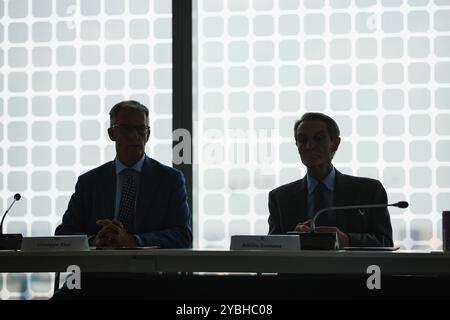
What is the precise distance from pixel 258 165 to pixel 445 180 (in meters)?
1.06

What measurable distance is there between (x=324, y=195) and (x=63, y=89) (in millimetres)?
1926

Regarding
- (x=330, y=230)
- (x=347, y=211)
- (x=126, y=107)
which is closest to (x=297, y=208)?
(x=347, y=211)

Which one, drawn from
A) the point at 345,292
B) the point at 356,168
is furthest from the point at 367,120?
the point at 345,292

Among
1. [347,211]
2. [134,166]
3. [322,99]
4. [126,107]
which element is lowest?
[347,211]

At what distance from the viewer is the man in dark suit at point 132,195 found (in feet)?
11.4

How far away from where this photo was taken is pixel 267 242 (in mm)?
2686

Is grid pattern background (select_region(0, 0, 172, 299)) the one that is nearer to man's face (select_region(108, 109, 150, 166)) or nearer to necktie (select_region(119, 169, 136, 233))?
man's face (select_region(108, 109, 150, 166))

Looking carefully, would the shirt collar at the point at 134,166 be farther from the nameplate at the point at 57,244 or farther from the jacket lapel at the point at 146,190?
the nameplate at the point at 57,244

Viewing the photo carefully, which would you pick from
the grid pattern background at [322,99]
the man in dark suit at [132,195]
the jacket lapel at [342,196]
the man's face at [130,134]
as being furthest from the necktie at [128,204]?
the grid pattern background at [322,99]

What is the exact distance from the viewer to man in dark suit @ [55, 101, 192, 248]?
11.4ft

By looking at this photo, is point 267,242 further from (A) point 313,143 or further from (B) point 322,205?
(A) point 313,143

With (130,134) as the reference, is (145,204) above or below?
below

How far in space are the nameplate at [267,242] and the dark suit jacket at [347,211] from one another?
647 mm

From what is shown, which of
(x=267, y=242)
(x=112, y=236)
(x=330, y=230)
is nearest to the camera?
(x=267, y=242)
